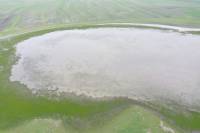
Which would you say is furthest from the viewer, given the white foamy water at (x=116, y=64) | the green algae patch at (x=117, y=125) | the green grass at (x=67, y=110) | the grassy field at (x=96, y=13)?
the grassy field at (x=96, y=13)

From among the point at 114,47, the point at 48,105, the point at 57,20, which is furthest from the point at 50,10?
the point at 48,105

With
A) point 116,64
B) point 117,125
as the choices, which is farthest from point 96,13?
point 117,125

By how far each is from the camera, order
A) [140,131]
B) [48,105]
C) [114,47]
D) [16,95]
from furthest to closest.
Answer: [114,47], [16,95], [48,105], [140,131]

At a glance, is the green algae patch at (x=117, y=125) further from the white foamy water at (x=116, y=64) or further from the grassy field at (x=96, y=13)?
the grassy field at (x=96, y=13)

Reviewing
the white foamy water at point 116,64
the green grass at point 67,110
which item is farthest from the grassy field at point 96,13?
the green grass at point 67,110

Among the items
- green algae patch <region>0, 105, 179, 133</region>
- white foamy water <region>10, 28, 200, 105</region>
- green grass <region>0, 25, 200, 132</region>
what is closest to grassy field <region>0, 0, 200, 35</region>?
white foamy water <region>10, 28, 200, 105</region>

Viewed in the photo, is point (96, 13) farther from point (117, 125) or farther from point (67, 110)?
point (117, 125)

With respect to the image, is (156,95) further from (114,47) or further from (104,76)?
(114,47)
